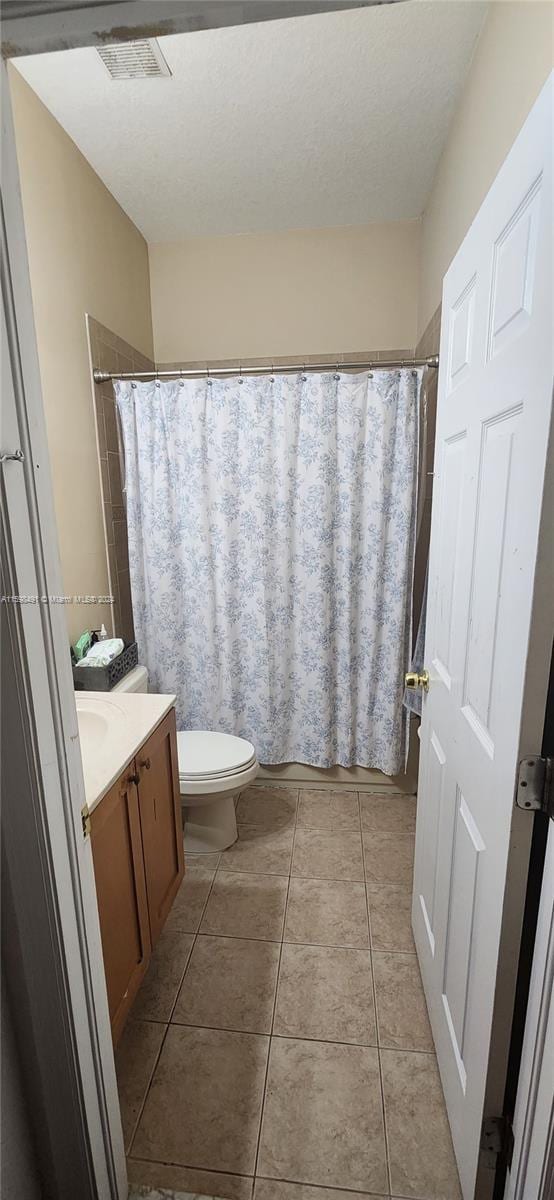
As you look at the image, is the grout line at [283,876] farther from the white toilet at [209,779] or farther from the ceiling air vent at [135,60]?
the ceiling air vent at [135,60]

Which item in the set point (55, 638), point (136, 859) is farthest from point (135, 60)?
point (136, 859)

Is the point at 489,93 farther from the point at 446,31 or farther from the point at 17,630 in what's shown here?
the point at 17,630

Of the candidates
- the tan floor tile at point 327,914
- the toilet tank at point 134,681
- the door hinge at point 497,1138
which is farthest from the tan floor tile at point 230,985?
the toilet tank at point 134,681

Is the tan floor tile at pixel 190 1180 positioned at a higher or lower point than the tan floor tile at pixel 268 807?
higher

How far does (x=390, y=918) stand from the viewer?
5.57 ft

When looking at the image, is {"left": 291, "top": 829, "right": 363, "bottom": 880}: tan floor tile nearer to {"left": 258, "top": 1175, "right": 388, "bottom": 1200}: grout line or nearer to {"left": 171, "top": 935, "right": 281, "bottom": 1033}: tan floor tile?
{"left": 171, "top": 935, "right": 281, "bottom": 1033}: tan floor tile

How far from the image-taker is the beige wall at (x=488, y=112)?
3.32ft

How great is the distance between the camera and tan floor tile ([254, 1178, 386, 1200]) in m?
1.02

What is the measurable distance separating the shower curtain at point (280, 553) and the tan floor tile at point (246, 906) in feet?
2.02

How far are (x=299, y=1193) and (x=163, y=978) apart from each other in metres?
0.61

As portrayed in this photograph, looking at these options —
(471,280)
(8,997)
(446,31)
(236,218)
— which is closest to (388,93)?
(446,31)

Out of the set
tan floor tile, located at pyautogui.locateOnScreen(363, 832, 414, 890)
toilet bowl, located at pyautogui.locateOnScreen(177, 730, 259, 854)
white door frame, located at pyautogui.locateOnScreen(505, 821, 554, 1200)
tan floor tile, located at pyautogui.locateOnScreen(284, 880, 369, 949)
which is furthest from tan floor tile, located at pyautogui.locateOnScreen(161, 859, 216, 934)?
white door frame, located at pyautogui.locateOnScreen(505, 821, 554, 1200)

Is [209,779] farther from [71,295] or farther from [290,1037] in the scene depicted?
[71,295]

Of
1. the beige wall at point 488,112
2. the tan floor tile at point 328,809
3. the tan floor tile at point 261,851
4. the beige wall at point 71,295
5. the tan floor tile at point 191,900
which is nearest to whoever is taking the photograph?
the beige wall at point 488,112
